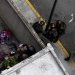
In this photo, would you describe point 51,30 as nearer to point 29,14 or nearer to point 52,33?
point 52,33

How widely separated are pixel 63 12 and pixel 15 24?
12.2 feet

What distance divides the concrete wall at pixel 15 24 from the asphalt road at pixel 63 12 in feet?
8.39

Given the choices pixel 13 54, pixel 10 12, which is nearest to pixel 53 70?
pixel 13 54

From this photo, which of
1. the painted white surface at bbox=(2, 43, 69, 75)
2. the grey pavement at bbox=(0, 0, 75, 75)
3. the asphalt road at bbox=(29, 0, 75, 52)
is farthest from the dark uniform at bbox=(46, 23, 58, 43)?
the painted white surface at bbox=(2, 43, 69, 75)

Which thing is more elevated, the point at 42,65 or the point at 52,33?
the point at 42,65

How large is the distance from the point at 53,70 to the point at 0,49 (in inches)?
150

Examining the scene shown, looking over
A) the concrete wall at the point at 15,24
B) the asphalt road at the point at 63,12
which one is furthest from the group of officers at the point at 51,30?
the asphalt road at the point at 63,12

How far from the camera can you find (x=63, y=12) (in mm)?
16188

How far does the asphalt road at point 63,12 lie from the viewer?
15.3 m

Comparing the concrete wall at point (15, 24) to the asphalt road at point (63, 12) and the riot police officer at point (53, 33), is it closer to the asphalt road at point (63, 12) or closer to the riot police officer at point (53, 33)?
the riot police officer at point (53, 33)

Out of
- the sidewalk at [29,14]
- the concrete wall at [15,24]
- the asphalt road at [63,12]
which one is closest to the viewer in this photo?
the concrete wall at [15,24]

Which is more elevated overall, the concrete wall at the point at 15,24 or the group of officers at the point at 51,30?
the concrete wall at the point at 15,24

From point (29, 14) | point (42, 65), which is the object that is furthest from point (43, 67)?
point (29, 14)

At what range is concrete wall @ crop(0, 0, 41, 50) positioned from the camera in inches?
495
